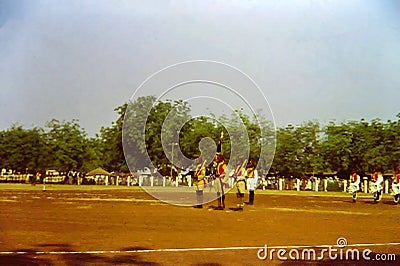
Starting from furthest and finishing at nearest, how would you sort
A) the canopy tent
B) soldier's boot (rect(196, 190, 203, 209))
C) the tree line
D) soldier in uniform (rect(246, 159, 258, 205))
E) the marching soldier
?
1. the canopy tent
2. the tree line
3. soldier in uniform (rect(246, 159, 258, 205))
4. soldier's boot (rect(196, 190, 203, 209))
5. the marching soldier

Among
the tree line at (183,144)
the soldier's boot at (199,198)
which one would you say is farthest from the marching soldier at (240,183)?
the tree line at (183,144)

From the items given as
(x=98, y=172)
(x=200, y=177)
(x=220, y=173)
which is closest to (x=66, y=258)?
(x=220, y=173)

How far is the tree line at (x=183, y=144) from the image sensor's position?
50312 mm

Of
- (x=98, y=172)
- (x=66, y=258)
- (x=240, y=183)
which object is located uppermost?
(x=98, y=172)

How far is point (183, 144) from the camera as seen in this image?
1913 inches

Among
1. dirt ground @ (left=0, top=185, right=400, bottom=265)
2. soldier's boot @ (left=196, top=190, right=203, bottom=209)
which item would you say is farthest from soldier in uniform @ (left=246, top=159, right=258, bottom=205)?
dirt ground @ (left=0, top=185, right=400, bottom=265)

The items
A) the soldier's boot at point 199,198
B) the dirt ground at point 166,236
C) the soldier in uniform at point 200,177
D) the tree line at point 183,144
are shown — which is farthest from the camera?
the tree line at point 183,144

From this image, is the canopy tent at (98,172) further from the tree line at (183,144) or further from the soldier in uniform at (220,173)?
the soldier in uniform at (220,173)

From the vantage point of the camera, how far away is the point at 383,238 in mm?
12711

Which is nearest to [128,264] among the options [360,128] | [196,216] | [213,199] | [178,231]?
[178,231]

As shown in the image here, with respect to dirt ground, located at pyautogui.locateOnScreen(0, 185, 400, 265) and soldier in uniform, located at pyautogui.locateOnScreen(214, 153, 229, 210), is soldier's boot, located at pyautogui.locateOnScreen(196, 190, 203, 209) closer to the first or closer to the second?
soldier in uniform, located at pyautogui.locateOnScreen(214, 153, 229, 210)

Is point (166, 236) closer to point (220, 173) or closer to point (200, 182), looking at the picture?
point (220, 173)

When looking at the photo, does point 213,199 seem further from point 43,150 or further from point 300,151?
point 43,150

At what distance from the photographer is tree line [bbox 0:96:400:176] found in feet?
165
